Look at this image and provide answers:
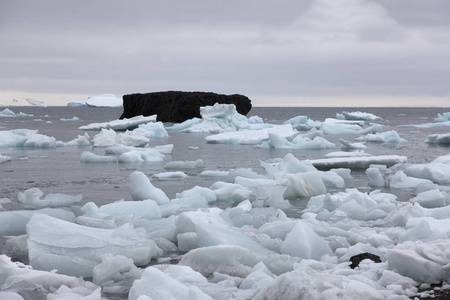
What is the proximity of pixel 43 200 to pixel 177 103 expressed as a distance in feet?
89.2

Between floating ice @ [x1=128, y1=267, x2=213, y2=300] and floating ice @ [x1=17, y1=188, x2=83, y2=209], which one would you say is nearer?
floating ice @ [x1=128, y1=267, x2=213, y2=300]

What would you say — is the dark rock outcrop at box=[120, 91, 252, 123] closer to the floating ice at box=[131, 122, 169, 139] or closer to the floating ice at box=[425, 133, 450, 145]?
the floating ice at box=[131, 122, 169, 139]

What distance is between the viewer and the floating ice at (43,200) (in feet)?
19.7

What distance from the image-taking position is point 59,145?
1556 cm

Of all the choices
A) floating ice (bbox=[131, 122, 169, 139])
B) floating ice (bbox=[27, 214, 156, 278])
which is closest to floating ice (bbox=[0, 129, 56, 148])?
floating ice (bbox=[131, 122, 169, 139])

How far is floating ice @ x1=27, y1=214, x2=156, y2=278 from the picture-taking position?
12.1ft

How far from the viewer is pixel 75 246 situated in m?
3.82

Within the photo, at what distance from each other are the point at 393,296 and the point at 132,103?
107ft

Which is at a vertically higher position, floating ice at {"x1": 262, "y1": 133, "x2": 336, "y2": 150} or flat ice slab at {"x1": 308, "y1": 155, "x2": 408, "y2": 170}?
flat ice slab at {"x1": 308, "y1": 155, "x2": 408, "y2": 170}

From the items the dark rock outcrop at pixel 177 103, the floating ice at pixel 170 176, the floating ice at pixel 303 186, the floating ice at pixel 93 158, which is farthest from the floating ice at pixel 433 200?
the dark rock outcrop at pixel 177 103

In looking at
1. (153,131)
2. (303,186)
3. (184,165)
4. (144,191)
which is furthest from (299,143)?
(144,191)

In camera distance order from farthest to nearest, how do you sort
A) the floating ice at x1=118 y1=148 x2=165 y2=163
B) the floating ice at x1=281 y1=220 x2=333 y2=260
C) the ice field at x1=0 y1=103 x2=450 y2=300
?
the floating ice at x1=118 y1=148 x2=165 y2=163, the floating ice at x1=281 y1=220 x2=333 y2=260, the ice field at x1=0 y1=103 x2=450 y2=300

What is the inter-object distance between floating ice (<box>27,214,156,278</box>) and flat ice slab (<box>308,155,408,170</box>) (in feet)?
19.2

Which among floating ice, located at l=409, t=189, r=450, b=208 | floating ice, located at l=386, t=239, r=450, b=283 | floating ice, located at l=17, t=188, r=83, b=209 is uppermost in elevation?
floating ice, located at l=386, t=239, r=450, b=283
